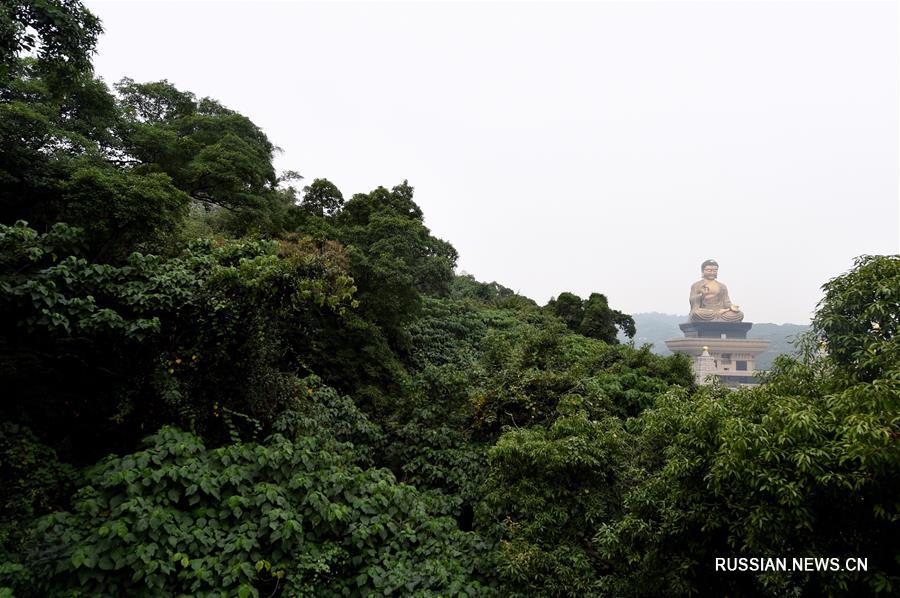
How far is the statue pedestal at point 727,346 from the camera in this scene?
50719 mm

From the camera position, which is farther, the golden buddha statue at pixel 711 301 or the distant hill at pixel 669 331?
the distant hill at pixel 669 331

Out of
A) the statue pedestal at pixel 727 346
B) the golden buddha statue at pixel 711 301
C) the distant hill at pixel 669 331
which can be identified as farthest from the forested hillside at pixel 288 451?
the distant hill at pixel 669 331

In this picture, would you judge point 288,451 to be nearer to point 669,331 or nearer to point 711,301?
point 711,301

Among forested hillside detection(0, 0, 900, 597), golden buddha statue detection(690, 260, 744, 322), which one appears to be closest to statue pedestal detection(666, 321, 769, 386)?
golden buddha statue detection(690, 260, 744, 322)

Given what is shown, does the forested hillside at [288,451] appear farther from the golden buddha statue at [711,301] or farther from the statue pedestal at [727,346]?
the golden buddha statue at [711,301]

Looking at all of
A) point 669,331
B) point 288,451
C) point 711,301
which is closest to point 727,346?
point 711,301

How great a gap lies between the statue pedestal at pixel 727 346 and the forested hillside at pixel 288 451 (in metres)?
49.7

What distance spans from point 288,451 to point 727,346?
184ft

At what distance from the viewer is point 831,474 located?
3.05m

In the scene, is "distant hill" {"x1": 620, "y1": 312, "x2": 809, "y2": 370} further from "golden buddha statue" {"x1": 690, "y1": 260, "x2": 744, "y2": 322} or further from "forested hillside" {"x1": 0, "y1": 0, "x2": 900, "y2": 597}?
"forested hillside" {"x1": 0, "y1": 0, "x2": 900, "y2": 597}

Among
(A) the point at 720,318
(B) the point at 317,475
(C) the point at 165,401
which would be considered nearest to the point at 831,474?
(B) the point at 317,475

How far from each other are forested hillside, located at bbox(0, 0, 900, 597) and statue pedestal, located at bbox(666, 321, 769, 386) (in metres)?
49.7

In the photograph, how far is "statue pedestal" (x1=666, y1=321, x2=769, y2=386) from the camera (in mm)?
50719

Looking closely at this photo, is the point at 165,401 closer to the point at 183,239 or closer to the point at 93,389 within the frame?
the point at 93,389
